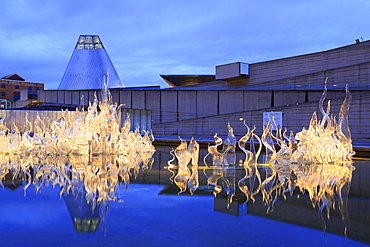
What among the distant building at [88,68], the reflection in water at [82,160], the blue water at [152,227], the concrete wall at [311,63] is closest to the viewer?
the blue water at [152,227]

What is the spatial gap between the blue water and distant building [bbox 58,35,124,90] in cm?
3511

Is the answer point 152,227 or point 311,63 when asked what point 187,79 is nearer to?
point 311,63

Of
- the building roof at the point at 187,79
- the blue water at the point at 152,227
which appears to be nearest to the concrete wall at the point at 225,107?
the building roof at the point at 187,79

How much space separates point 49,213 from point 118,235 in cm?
140

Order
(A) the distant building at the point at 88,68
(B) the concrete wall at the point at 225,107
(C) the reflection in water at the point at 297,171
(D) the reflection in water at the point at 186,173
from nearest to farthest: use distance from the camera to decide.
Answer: (C) the reflection in water at the point at 297,171 → (D) the reflection in water at the point at 186,173 → (B) the concrete wall at the point at 225,107 → (A) the distant building at the point at 88,68

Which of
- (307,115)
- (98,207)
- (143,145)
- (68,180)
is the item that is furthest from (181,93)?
(98,207)

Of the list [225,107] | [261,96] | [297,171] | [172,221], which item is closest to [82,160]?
[297,171]

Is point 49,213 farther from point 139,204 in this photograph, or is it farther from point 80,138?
point 80,138

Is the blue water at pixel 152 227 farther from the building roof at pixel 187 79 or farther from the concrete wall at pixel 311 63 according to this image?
the building roof at pixel 187 79

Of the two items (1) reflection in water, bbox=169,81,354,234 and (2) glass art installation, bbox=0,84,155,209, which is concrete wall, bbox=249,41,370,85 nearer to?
(1) reflection in water, bbox=169,81,354,234

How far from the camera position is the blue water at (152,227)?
146 inches

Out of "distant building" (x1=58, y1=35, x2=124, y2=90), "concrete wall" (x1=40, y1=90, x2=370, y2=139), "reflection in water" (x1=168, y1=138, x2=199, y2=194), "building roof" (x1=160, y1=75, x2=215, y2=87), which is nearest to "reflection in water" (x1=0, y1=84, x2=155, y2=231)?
"reflection in water" (x1=168, y1=138, x2=199, y2=194)

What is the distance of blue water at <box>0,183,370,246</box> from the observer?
371cm

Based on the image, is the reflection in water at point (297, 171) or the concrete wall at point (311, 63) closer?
the reflection in water at point (297, 171)
